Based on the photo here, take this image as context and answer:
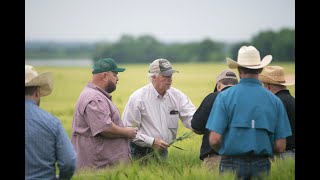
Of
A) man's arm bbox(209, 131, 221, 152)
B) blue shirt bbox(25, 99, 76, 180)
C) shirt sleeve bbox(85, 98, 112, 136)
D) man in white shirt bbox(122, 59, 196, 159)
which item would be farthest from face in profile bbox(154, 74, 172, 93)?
blue shirt bbox(25, 99, 76, 180)

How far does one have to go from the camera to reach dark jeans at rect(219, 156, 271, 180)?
5.08 m

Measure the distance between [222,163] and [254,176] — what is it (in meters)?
0.29

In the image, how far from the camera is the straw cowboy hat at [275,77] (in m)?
6.06

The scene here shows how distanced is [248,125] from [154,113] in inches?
63.3

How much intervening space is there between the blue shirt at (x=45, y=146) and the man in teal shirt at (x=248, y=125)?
3.88ft

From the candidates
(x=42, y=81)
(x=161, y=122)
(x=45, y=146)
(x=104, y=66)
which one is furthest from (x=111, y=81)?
(x=45, y=146)

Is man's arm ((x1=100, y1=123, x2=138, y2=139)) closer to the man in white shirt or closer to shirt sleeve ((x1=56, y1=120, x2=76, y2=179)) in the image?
the man in white shirt

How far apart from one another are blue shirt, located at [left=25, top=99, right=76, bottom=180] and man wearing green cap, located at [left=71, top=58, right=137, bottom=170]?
3.38ft

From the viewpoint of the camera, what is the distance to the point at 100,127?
5801mm

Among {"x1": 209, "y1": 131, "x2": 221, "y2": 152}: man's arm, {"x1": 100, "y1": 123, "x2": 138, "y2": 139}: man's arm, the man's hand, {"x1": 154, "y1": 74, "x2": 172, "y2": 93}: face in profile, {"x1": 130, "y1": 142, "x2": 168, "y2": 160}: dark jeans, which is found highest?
{"x1": 154, "y1": 74, "x2": 172, "y2": 93}: face in profile

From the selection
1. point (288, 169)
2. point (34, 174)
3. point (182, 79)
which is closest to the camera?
point (34, 174)
